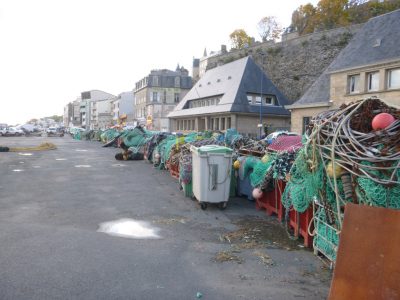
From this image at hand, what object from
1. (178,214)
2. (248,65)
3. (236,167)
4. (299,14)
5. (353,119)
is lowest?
(178,214)

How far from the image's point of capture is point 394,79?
23.8 meters

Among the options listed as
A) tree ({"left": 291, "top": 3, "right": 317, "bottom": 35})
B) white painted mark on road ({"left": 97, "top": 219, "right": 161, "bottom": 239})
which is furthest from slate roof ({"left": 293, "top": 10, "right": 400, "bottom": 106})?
tree ({"left": 291, "top": 3, "right": 317, "bottom": 35})

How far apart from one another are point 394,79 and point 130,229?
73.7 feet

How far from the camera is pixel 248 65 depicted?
141 ft

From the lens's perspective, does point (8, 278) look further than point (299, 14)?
No

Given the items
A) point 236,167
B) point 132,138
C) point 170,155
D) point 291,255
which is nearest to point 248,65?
point 132,138

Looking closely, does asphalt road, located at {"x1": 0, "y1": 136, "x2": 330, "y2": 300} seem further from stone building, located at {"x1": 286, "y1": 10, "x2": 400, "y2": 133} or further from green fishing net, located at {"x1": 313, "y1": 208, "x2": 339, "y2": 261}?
stone building, located at {"x1": 286, "y1": 10, "x2": 400, "y2": 133}

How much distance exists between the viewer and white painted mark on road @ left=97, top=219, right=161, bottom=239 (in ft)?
21.6

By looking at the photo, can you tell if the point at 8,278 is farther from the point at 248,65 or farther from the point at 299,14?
the point at 299,14

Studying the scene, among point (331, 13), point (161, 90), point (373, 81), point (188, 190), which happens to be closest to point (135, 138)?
point (188, 190)

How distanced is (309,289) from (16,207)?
688 cm

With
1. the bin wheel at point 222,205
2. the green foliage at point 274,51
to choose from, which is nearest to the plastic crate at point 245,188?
the bin wheel at point 222,205

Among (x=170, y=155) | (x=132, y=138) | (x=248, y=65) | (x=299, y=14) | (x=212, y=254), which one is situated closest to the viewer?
(x=212, y=254)

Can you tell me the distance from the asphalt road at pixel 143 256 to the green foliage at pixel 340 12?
58.9 metres
